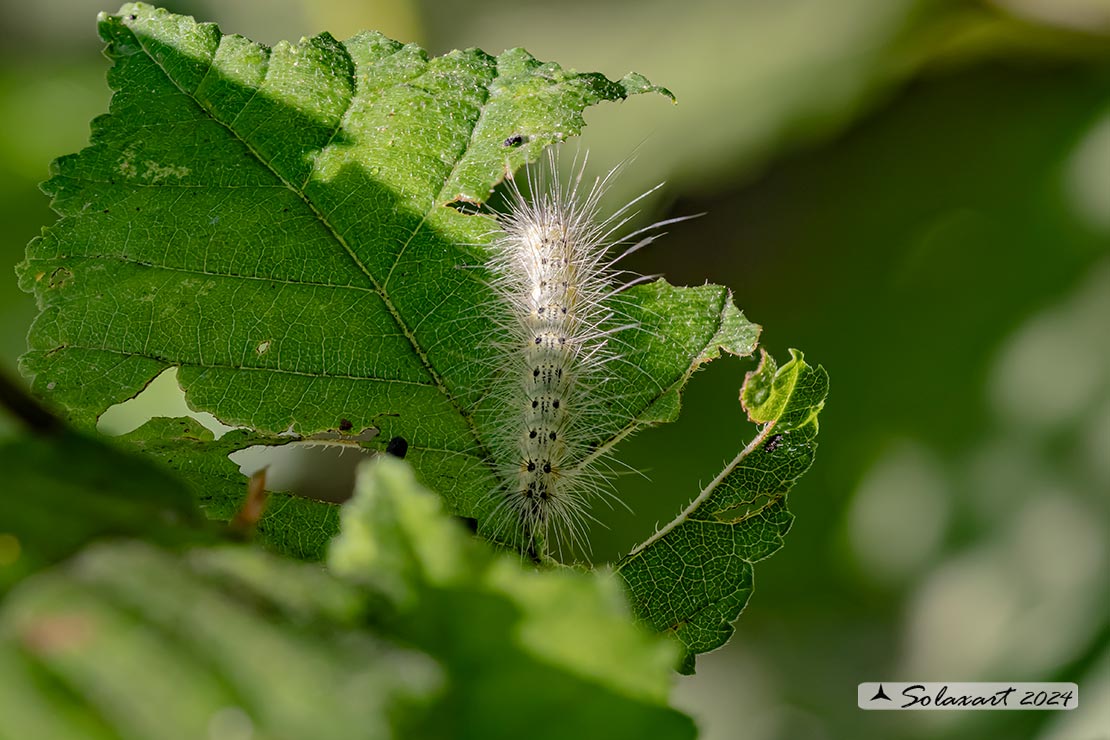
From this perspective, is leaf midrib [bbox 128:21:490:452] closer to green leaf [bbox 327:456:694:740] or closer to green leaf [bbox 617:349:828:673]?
green leaf [bbox 617:349:828:673]

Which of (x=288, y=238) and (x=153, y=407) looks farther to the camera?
(x=153, y=407)

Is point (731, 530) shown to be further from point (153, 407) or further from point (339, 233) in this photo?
point (153, 407)

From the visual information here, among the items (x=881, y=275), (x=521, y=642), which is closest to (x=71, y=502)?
(x=521, y=642)

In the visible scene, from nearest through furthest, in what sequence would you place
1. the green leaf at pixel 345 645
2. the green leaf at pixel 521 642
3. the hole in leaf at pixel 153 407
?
the green leaf at pixel 345 645 → the green leaf at pixel 521 642 → the hole in leaf at pixel 153 407

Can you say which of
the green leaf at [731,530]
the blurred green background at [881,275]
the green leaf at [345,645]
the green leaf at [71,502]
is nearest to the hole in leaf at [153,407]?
the blurred green background at [881,275]

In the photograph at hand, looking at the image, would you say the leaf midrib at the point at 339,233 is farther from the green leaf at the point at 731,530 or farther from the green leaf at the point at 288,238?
the green leaf at the point at 731,530

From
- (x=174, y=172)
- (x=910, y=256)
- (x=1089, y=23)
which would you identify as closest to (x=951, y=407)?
(x=910, y=256)
